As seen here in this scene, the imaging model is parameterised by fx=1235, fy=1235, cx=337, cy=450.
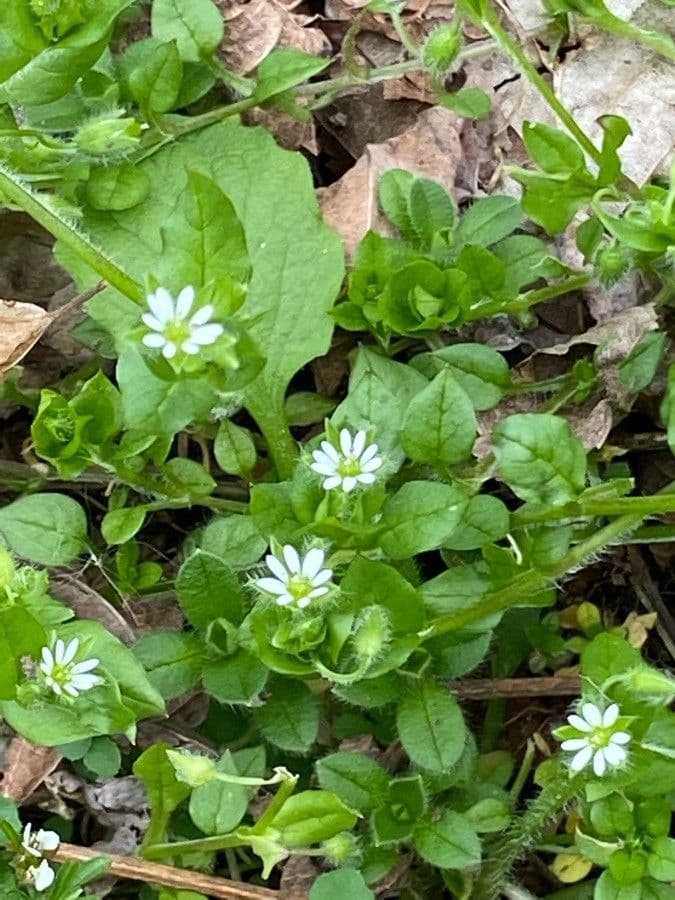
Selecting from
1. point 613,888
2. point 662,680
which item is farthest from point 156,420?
point 613,888

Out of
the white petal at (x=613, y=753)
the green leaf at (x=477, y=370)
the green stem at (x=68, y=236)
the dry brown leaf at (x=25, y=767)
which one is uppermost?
the green stem at (x=68, y=236)

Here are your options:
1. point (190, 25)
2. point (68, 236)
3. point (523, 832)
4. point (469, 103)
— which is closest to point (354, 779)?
point (523, 832)

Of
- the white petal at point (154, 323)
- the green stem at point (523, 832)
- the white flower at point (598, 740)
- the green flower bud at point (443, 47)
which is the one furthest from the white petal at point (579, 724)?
the green flower bud at point (443, 47)

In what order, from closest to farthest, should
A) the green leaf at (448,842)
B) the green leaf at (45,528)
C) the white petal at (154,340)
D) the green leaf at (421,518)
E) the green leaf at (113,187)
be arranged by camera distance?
1. the white petal at (154,340)
2. the green leaf at (421,518)
3. the green leaf at (448,842)
4. the green leaf at (45,528)
5. the green leaf at (113,187)

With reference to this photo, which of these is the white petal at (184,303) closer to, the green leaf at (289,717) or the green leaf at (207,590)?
the green leaf at (207,590)

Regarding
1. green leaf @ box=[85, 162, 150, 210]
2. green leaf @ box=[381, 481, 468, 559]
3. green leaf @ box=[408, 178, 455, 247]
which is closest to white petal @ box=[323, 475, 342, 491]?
green leaf @ box=[381, 481, 468, 559]

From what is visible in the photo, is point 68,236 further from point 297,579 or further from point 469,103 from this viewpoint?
point 469,103
